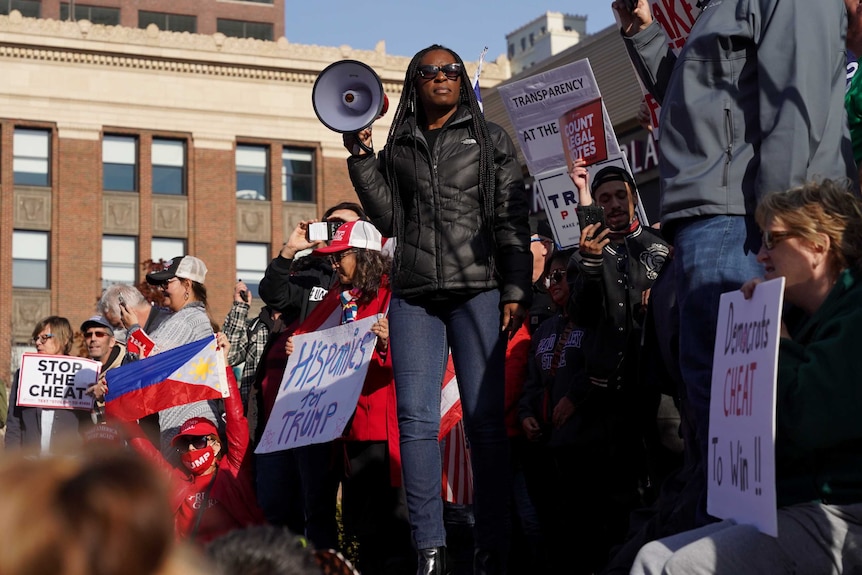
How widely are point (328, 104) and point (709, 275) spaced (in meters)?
Answer: 2.43

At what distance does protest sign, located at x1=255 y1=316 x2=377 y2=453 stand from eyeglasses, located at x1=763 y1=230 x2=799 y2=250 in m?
3.06

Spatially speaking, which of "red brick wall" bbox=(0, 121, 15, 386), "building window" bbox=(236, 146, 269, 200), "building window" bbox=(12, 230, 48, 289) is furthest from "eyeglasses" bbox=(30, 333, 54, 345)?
"building window" bbox=(236, 146, 269, 200)

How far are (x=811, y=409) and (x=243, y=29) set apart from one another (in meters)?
49.5

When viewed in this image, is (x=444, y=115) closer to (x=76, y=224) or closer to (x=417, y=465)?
(x=417, y=465)

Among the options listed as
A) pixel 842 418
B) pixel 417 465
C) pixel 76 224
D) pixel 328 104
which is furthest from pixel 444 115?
pixel 76 224

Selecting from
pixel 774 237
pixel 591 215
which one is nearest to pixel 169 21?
pixel 591 215

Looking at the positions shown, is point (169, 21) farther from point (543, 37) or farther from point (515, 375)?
point (543, 37)

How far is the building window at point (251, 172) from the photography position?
136 ft

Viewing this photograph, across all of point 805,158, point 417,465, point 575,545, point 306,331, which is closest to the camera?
point 805,158

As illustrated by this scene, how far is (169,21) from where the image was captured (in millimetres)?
50219

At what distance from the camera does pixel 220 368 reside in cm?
759

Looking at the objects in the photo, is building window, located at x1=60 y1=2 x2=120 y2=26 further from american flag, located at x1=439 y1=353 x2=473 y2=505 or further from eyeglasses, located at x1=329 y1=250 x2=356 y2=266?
american flag, located at x1=439 y1=353 x2=473 y2=505

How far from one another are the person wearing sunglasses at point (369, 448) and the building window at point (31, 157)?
34133mm

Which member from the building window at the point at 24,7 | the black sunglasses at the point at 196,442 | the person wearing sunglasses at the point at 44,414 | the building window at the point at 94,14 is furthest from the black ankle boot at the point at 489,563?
the building window at the point at 94,14
